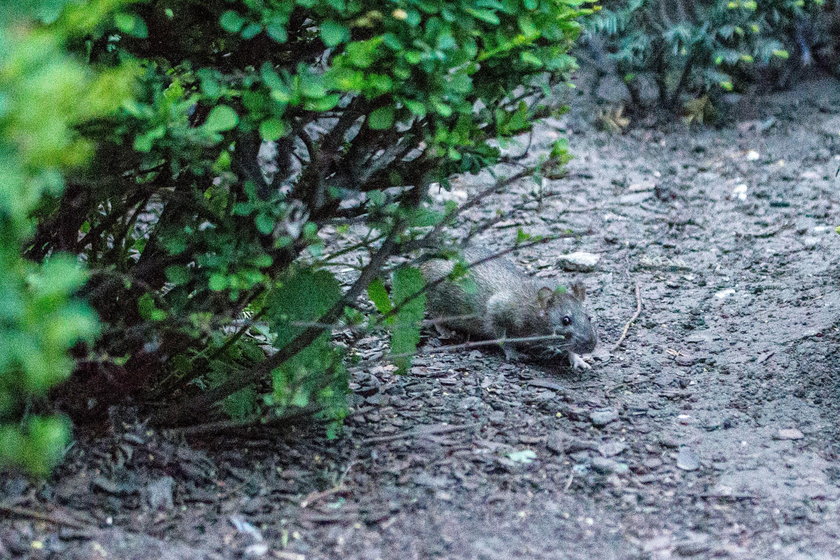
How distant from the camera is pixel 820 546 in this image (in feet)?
11.8

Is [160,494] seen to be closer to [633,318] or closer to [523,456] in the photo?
[523,456]

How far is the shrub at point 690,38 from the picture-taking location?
30.2 feet

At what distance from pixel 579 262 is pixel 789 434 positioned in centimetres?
258

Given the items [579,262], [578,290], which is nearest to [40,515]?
[578,290]

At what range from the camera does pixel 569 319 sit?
5648 mm

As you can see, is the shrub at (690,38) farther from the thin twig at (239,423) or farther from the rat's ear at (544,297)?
the thin twig at (239,423)

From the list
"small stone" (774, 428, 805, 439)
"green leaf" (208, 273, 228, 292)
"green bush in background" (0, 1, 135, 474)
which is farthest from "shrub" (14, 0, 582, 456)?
"small stone" (774, 428, 805, 439)

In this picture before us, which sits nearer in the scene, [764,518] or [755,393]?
[764,518]

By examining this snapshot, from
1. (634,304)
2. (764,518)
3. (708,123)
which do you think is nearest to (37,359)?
(764,518)

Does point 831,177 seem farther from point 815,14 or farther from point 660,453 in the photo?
point 660,453

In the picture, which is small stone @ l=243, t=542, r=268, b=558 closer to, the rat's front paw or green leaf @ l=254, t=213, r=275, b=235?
green leaf @ l=254, t=213, r=275, b=235

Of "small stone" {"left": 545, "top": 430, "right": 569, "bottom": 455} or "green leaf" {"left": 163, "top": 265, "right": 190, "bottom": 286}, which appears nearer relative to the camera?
"green leaf" {"left": 163, "top": 265, "right": 190, "bottom": 286}

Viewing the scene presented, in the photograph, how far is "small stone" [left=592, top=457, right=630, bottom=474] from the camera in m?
4.09

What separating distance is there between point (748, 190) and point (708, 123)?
5.61 ft
